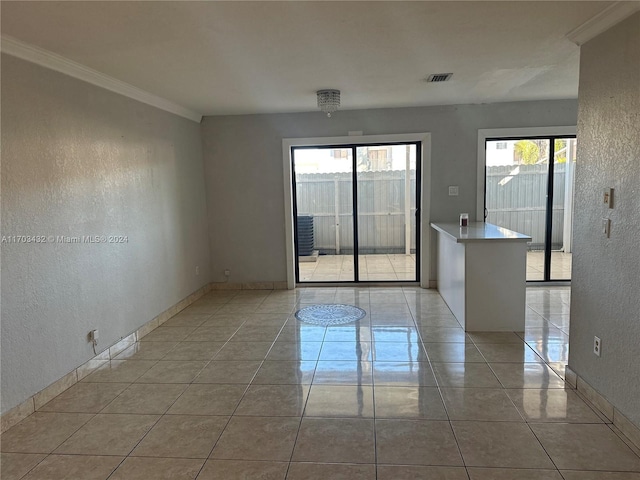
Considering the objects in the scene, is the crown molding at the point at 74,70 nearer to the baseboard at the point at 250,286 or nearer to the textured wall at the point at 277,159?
the textured wall at the point at 277,159

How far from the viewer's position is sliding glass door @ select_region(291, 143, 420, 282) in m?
5.60

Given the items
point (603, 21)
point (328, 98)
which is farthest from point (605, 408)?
point (328, 98)

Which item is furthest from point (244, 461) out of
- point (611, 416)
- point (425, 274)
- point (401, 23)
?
point (425, 274)

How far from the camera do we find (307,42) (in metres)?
2.75

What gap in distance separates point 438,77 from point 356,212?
2342 millimetres

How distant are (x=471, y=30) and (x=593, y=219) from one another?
1381mm

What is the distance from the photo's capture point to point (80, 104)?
318cm

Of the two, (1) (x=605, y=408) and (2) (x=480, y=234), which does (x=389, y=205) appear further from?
(1) (x=605, y=408)

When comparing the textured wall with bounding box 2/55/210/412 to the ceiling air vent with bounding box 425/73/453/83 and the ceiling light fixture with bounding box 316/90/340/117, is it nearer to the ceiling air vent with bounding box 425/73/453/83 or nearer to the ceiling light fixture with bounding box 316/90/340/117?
the ceiling light fixture with bounding box 316/90/340/117

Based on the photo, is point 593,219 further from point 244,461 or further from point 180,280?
point 180,280

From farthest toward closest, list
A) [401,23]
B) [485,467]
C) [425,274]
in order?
[425,274] → [401,23] → [485,467]

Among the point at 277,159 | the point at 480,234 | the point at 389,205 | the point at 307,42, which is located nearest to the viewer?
the point at 307,42

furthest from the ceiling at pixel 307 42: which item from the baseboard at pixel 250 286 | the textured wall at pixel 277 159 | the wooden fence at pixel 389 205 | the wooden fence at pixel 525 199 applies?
the baseboard at pixel 250 286

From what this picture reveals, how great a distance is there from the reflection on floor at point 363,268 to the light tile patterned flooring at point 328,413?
6.13 feet
